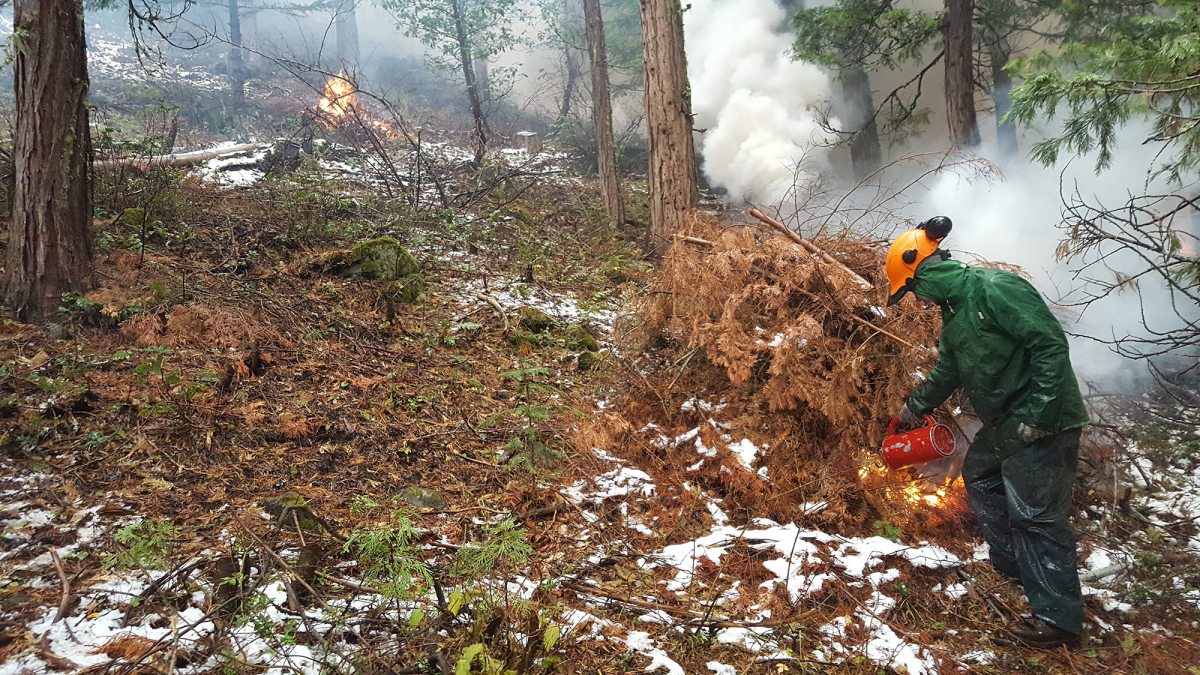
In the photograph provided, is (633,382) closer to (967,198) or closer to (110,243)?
(110,243)

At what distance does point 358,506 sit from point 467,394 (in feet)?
6.41

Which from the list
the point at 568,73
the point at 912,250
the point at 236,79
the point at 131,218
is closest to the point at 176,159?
the point at 131,218

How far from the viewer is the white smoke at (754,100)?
14.9m

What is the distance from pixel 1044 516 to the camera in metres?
3.24

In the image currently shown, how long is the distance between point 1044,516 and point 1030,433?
0.46 metres

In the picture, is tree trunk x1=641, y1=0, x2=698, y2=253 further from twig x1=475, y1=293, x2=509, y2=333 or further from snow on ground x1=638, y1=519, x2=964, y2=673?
snow on ground x1=638, y1=519, x2=964, y2=673

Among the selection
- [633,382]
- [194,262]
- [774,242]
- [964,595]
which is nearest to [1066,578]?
[964,595]

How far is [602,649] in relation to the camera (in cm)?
279

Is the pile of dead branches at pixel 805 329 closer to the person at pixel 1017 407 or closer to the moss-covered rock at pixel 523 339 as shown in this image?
the person at pixel 1017 407

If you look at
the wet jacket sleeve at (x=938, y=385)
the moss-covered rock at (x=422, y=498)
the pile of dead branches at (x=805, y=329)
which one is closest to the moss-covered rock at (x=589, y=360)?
the pile of dead branches at (x=805, y=329)

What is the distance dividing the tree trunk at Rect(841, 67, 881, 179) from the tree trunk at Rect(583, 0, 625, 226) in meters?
6.20

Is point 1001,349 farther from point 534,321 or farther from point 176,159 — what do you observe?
point 176,159

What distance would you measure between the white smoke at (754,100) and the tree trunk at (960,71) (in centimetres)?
393

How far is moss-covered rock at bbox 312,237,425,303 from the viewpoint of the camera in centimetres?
729
